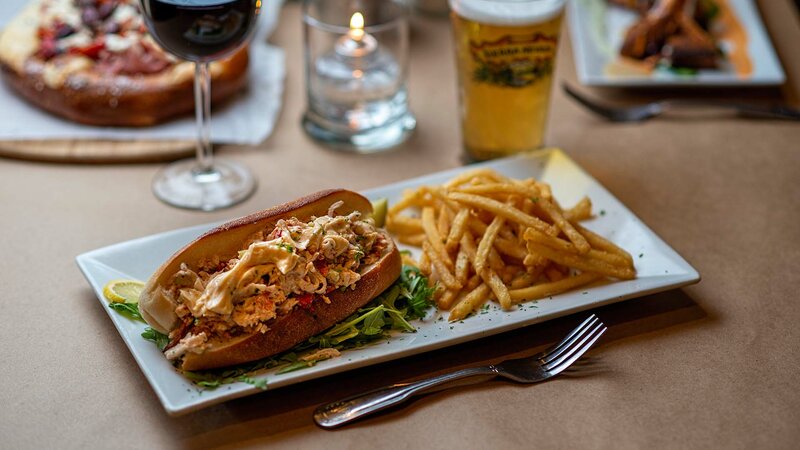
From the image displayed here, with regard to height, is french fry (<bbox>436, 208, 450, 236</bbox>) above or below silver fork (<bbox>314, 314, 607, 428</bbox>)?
above

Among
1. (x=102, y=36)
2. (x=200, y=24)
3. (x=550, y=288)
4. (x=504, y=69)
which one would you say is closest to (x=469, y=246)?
(x=550, y=288)

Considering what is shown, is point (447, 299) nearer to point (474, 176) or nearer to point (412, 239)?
point (412, 239)

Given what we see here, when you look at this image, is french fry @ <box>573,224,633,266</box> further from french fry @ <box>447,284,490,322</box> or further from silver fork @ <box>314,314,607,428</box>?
french fry @ <box>447,284,490,322</box>

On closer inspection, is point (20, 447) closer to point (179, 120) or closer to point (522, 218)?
point (522, 218)

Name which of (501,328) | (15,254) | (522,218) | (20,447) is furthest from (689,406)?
(15,254)

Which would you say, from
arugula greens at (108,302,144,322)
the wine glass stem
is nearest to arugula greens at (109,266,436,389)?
arugula greens at (108,302,144,322)

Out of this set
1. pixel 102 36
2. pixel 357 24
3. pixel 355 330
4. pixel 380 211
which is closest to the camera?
pixel 355 330
